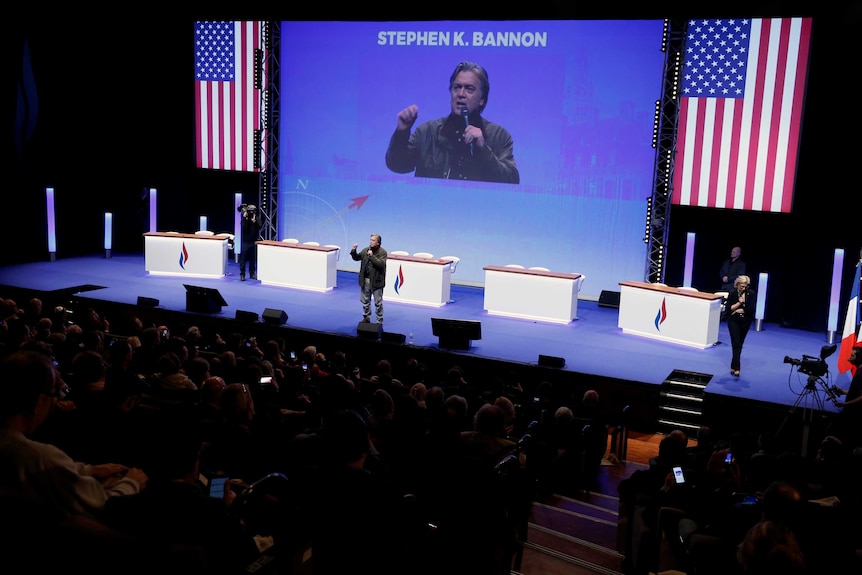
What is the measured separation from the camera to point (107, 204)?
2088 cm

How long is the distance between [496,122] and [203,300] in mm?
6950

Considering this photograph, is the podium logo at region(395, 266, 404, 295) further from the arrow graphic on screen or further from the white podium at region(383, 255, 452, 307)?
the arrow graphic on screen

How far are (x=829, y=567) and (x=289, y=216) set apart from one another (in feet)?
52.8

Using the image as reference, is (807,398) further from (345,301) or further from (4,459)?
(4,459)

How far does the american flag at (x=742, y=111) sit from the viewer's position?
46.3 ft

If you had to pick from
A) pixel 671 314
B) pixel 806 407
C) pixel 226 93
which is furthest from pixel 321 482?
pixel 226 93

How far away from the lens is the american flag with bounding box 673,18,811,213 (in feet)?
46.3

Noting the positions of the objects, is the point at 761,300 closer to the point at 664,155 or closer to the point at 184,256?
the point at 664,155

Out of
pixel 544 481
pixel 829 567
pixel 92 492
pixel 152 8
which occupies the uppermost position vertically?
pixel 152 8

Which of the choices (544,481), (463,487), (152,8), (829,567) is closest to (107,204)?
(152,8)

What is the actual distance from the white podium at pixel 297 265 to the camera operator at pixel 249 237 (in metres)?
0.32

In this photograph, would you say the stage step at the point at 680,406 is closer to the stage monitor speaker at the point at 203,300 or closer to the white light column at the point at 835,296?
the white light column at the point at 835,296

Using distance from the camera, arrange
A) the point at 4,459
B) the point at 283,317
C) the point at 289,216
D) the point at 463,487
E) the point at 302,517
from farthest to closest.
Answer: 1. the point at 289,216
2. the point at 283,317
3. the point at 463,487
4. the point at 302,517
5. the point at 4,459

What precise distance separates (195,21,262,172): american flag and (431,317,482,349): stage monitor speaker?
331 inches
